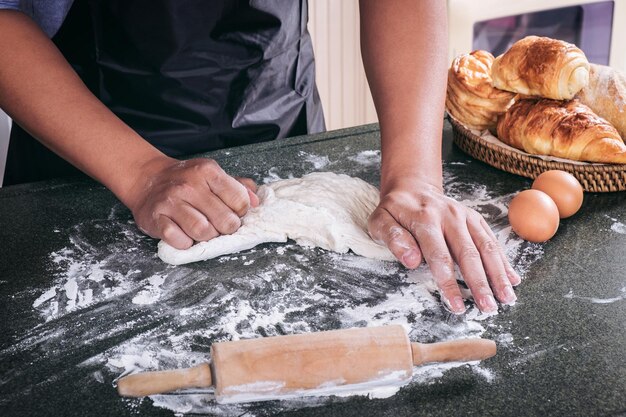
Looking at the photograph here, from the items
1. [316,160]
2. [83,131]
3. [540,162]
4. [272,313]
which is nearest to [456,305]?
[272,313]

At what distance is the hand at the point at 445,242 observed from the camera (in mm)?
931

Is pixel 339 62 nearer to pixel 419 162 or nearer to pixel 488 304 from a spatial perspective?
pixel 419 162

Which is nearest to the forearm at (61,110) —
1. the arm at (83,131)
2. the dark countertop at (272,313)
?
the arm at (83,131)

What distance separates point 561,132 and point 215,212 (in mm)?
672

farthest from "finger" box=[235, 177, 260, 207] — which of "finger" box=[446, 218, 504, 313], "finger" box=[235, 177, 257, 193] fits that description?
"finger" box=[446, 218, 504, 313]

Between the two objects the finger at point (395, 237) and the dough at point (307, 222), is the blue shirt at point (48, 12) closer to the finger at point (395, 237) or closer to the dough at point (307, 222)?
the dough at point (307, 222)

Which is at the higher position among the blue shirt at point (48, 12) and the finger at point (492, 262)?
the blue shirt at point (48, 12)

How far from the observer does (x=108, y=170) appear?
118 cm

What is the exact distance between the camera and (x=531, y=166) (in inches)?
50.7

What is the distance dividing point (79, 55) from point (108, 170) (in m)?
0.37

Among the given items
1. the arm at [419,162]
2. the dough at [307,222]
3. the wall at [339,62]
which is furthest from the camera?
the wall at [339,62]

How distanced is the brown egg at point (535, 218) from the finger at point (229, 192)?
1.51 feet

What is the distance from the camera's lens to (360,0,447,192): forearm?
1.21 m

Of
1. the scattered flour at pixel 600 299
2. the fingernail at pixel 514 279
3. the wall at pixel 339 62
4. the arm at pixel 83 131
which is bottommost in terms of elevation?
the wall at pixel 339 62
